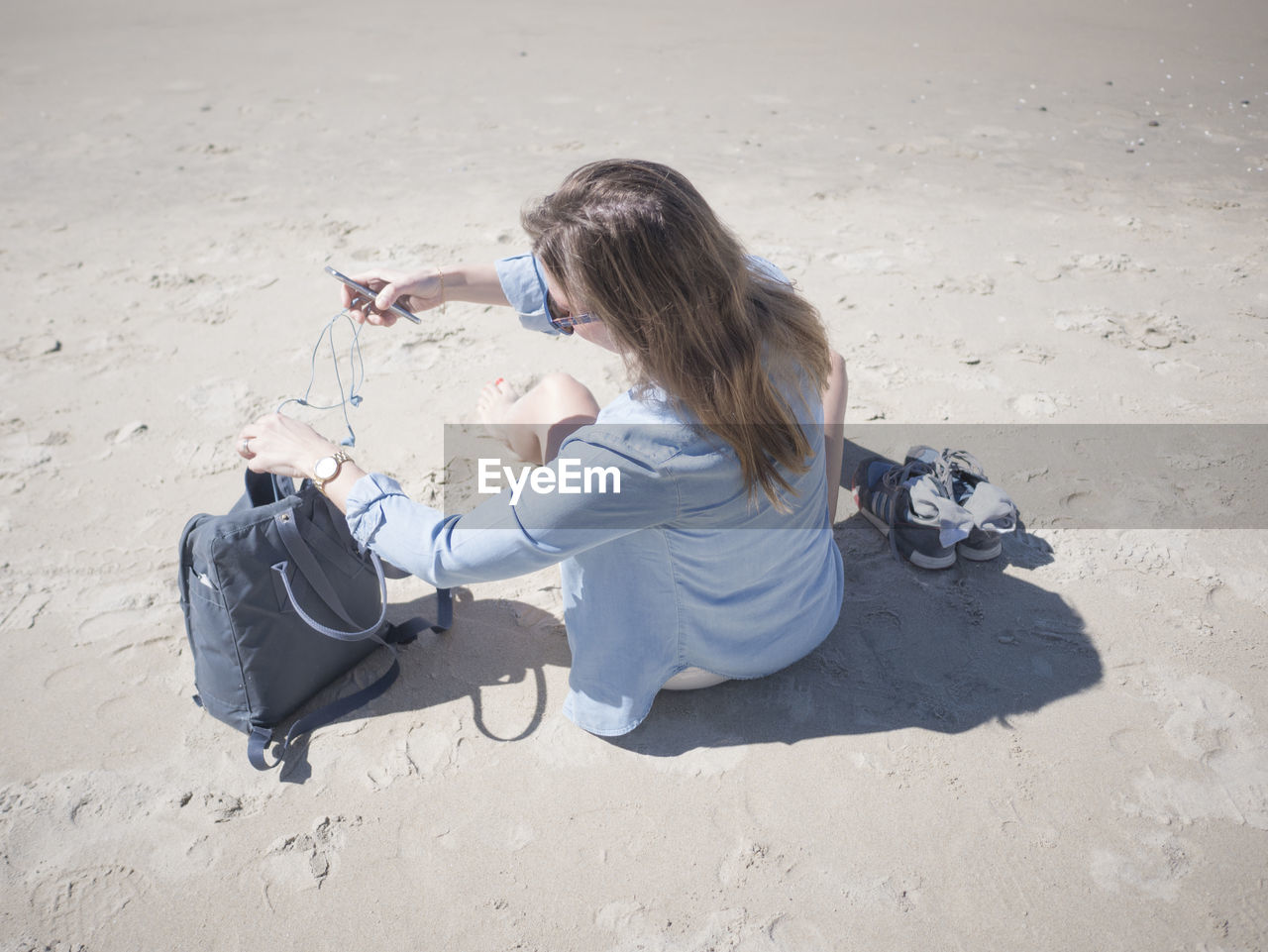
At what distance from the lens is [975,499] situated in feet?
7.85

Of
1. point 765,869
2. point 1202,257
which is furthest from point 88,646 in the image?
point 1202,257

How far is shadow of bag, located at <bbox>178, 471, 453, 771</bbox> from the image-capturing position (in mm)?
1847

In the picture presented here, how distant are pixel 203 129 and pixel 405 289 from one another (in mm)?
4640

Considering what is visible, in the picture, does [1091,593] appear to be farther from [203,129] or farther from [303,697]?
[203,129]

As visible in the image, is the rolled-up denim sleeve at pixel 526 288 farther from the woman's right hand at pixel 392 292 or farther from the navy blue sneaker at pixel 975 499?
the navy blue sneaker at pixel 975 499

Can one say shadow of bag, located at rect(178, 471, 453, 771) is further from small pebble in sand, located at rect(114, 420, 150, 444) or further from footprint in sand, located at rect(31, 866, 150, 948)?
small pebble in sand, located at rect(114, 420, 150, 444)

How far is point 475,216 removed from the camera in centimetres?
450

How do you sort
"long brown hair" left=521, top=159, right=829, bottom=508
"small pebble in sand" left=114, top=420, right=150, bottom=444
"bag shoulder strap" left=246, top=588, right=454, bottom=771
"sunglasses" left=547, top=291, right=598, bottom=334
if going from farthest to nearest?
"small pebble in sand" left=114, top=420, right=150, bottom=444 → "bag shoulder strap" left=246, top=588, right=454, bottom=771 → "sunglasses" left=547, top=291, right=598, bottom=334 → "long brown hair" left=521, top=159, right=829, bottom=508

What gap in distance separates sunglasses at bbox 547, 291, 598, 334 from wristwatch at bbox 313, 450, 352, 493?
537 mm

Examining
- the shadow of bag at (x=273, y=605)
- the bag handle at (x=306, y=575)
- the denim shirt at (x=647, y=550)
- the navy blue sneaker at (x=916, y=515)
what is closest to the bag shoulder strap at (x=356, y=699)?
the shadow of bag at (x=273, y=605)

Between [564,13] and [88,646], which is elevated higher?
[564,13]

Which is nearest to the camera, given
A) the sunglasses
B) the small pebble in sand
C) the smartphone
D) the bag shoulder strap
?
the sunglasses

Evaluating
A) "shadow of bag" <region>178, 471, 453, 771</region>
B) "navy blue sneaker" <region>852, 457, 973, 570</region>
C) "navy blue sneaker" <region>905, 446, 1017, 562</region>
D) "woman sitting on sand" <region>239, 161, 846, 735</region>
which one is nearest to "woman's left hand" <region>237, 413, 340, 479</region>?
"woman sitting on sand" <region>239, 161, 846, 735</region>

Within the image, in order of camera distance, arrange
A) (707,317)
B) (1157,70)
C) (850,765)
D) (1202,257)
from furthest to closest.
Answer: (1157,70), (1202,257), (850,765), (707,317)
